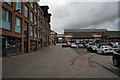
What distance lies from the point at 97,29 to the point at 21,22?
95016 mm

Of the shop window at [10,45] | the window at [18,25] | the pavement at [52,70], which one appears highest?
the window at [18,25]

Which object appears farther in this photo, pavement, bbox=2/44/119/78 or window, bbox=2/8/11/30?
window, bbox=2/8/11/30

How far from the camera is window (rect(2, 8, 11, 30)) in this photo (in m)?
12.3

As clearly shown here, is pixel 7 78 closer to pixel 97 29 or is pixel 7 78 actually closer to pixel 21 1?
pixel 21 1

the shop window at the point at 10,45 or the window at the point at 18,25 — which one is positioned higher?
the window at the point at 18,25

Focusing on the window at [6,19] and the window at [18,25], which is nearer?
the window at [6,19]

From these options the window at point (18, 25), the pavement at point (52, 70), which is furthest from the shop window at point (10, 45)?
the pavement at point (52, 70)

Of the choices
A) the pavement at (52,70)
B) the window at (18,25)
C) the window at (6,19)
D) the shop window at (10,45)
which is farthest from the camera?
the window at (18,25)

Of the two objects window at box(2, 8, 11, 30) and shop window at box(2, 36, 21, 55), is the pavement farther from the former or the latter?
window at box(2, 8, 11, 30)

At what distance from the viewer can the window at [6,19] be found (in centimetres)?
1231

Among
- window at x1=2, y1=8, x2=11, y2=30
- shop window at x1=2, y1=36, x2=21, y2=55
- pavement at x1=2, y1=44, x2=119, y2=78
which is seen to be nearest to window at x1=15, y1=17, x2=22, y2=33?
shop window at x1=2, y1=36, x2=21, y2=55

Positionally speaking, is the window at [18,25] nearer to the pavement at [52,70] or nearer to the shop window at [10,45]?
the shop window at [10,45]

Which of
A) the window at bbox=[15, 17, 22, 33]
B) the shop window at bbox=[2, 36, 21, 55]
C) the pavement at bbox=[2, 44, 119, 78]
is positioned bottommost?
the pavement at bbox=[2, 44, 119, 78]

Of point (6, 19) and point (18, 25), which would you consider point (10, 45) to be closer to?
point (6, 19)
